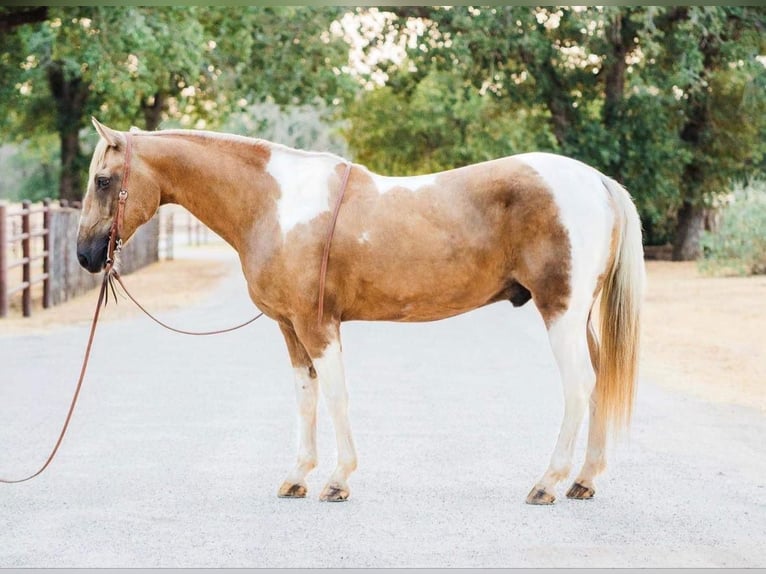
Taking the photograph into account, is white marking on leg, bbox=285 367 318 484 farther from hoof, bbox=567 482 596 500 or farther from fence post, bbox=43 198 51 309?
fence post, bbox=43 198 51 309

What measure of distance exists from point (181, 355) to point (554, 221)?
5610mm

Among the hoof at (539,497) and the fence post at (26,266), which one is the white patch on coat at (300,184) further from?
the fence post at (26,266)

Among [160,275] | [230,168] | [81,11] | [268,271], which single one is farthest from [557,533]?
[160,275]

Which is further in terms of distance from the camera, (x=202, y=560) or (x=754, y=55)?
(x=754, y=55)

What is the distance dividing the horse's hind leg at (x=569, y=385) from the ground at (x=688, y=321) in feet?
10.3

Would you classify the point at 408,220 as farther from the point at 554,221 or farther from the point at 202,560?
the point at 202,560

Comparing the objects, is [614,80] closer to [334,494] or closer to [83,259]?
[334,494]

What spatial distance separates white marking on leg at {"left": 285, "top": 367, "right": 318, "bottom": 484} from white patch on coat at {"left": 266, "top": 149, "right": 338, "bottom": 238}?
2.22 feet

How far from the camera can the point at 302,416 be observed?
4863 millimetres

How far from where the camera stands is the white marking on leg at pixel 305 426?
480 cm

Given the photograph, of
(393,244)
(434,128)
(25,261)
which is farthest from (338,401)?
(434,128)

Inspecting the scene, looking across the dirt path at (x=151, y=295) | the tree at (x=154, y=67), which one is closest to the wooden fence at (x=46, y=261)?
the dirt path at (x=151, y=295)

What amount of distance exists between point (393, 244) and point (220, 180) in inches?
32.0

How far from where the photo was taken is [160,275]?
2052 cm
